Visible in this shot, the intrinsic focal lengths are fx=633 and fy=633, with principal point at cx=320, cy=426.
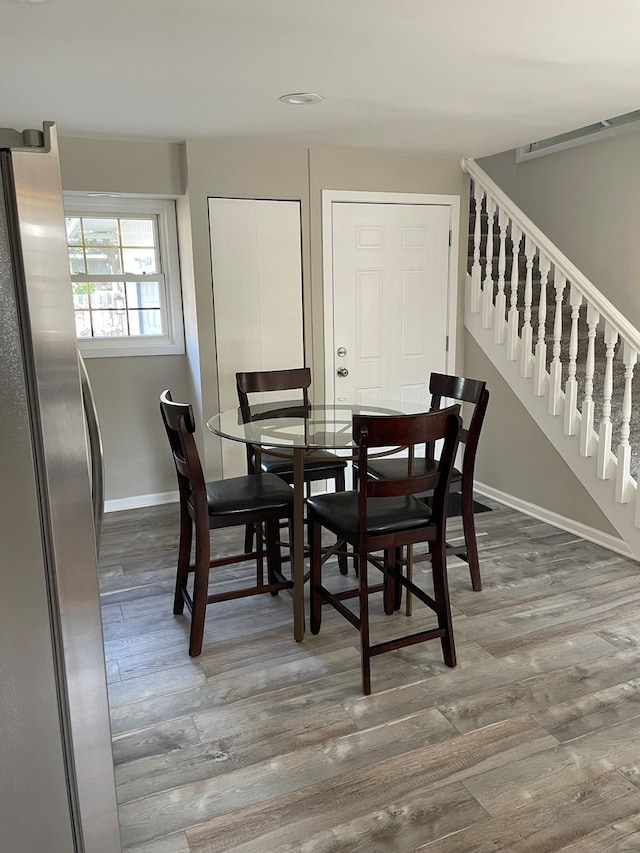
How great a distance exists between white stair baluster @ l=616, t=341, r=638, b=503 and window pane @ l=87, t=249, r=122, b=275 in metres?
3.06

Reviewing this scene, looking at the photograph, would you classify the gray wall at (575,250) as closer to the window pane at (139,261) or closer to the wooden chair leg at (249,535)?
the wooden chair leg at (249,535)

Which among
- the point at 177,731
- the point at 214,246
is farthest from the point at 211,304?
the point at 177,731

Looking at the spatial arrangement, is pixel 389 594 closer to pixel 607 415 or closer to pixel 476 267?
pixel 607 415

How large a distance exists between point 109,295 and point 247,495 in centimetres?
211

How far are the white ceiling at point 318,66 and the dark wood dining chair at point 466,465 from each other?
133 cm

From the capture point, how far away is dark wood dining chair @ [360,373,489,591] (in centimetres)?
278

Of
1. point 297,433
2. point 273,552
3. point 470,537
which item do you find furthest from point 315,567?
point 470,537

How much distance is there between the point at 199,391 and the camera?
4.07 meters

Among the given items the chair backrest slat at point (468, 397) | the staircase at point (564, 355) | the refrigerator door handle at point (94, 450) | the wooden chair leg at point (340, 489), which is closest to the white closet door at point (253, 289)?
the wooden chair leg at point (340, 489)

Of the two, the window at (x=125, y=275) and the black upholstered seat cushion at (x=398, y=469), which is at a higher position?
the window at (x=125, y=275)

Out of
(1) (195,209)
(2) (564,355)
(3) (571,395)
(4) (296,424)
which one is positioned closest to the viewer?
(4) (296,424)

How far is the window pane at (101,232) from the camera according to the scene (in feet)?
13.1

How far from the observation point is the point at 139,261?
13.6ft

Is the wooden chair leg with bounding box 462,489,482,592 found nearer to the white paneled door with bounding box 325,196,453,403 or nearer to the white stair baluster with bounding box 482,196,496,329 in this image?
the white paneled door with bounding box 325,196,453,403
